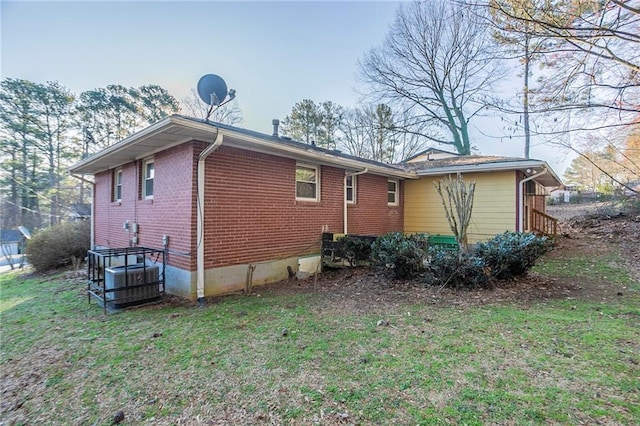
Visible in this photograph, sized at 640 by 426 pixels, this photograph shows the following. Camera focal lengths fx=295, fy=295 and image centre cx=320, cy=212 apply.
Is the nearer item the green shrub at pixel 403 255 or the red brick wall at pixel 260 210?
the red brick wall at pixel 260 210

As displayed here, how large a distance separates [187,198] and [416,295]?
4.69 m

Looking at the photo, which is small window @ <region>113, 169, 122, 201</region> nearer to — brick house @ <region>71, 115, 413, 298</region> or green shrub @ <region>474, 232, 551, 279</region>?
brick house @ <region>71, 115, 413, 298</region>

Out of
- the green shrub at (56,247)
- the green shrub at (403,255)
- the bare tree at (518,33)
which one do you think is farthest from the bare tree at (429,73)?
the green shrub at (56,247)

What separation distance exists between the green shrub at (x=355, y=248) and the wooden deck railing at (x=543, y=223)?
309 inches

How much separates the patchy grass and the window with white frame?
353 centimetres

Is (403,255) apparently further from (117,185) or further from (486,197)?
(117,185)

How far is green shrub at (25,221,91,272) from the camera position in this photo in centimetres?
1082

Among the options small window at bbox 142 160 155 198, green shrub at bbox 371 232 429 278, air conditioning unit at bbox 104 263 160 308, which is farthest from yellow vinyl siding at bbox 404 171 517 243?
air conditioning unit at bbox 104 263 160 308

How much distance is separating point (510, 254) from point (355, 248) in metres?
3.40

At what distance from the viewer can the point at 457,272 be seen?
5715mm

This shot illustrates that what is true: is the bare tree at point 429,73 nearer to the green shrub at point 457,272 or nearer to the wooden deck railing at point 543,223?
the wooden deck railing at point 543,223

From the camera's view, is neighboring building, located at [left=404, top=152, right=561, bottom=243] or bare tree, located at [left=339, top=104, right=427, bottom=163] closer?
neighboring building, located at [left=404, top=152, right=561, bottom=243]

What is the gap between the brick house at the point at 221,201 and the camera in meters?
5.63

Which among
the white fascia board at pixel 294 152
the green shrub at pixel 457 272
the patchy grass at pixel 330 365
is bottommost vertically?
the patchy grass at pixel 330 365
